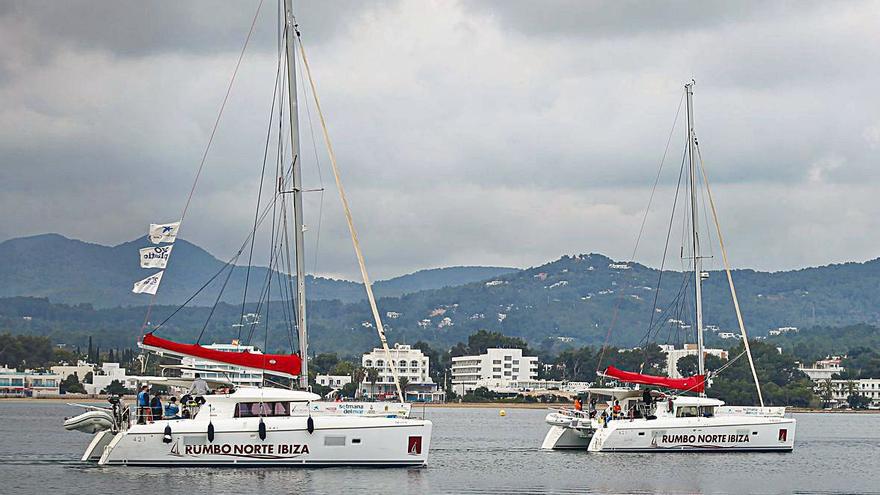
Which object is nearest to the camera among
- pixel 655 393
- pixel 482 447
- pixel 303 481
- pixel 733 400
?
pixel 303 481

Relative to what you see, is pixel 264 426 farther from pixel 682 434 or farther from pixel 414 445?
pixel 682 434

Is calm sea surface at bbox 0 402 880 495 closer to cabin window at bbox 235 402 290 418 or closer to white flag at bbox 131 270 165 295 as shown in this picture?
cabin window at bbox 235 402 290 418

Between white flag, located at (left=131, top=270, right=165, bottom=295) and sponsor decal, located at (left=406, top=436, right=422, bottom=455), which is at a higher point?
white flag, located at (left=131, top=270, right=165, bottom=295)

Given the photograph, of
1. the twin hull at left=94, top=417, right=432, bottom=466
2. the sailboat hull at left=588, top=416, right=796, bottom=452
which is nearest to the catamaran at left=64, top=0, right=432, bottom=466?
the twin hull at left=94, top=417, right=432, bottom=466

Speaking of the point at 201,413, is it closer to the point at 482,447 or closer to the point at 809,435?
the point at 482,447

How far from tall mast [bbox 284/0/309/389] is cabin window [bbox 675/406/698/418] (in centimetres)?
1885

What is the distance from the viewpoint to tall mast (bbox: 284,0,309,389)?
146ft

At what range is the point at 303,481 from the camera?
42000 millimetres

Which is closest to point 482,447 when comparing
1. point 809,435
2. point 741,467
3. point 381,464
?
point 741,467

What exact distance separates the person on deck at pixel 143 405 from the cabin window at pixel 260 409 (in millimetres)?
3040

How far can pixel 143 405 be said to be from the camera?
146 ft

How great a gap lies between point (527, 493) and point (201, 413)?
1091 centimetres

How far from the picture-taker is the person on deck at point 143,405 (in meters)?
44.3

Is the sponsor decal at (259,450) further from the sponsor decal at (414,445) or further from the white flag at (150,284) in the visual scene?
the white flag at (150,284)
